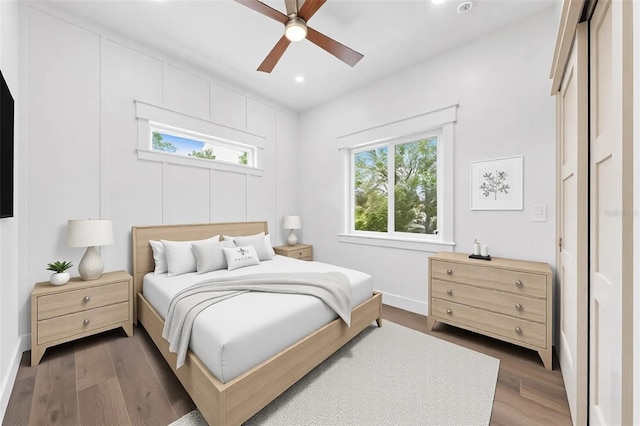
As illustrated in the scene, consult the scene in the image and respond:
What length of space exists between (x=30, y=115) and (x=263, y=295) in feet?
8.55

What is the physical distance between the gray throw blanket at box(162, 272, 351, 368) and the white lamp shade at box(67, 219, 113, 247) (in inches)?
40.5

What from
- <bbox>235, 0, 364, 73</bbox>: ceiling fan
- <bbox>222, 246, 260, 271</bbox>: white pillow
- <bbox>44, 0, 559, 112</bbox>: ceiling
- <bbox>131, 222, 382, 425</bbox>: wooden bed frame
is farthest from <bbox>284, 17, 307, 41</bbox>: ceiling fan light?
<bbox>131, 222, 382, 425</bbox>: wooden bed frame

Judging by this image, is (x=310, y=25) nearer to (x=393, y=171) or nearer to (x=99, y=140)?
(x=393, y=171)

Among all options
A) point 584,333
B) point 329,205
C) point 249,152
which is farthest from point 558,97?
point 249,152

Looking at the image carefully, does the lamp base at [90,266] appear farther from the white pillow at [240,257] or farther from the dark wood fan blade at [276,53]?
the dark wood fan blade at [276,53]

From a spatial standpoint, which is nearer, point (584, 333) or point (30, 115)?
point (584, 333)

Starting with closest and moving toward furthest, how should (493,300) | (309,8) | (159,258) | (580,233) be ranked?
(580,233), (309,8), (493,300), (159,258)

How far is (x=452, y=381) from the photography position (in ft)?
6.07

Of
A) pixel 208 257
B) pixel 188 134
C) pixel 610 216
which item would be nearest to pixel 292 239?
pixel 208 257

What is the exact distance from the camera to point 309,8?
183 centimetres

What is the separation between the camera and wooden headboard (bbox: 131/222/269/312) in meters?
2.77

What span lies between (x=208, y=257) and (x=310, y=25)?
262 cm

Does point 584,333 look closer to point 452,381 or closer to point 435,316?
point 452,381

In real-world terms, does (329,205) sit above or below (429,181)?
below
